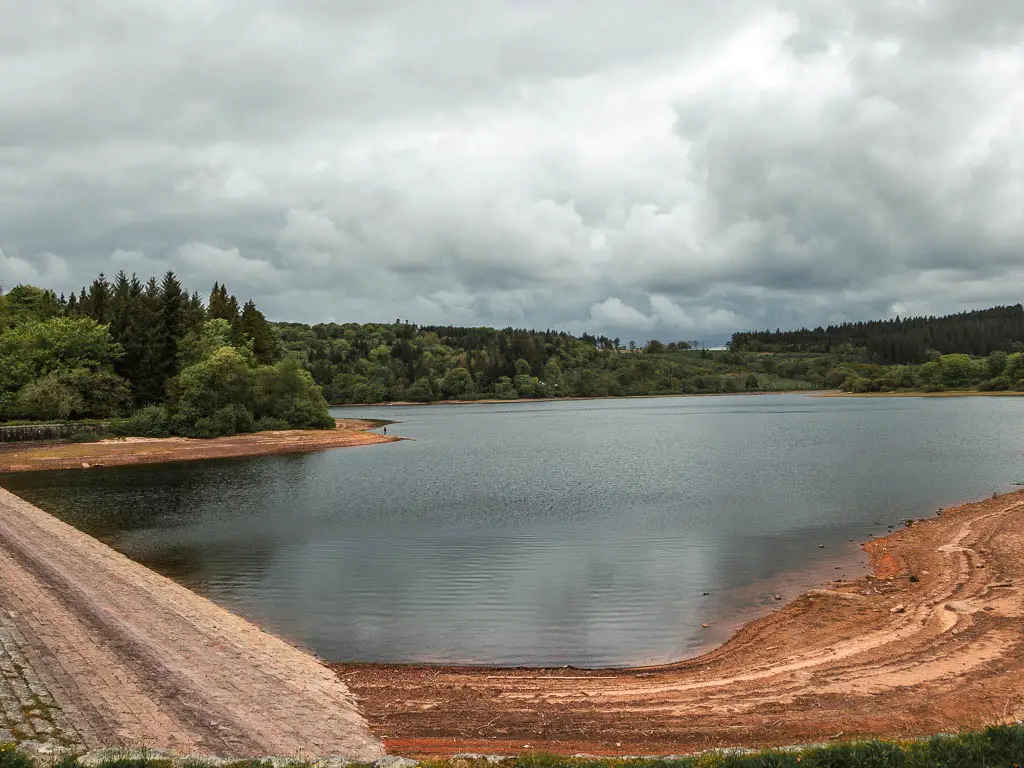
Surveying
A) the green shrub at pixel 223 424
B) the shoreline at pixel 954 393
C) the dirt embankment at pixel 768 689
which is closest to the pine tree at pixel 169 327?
the green shrub at pixel 223 424

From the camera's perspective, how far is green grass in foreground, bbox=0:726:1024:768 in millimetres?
7281

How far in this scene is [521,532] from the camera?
95.6 ft

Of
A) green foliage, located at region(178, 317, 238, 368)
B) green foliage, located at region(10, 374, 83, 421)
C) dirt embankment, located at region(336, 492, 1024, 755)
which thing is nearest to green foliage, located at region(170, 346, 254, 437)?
green foliage, located at region(178, 317, 238, 368)

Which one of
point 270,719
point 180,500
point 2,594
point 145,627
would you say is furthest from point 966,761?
point 180,500

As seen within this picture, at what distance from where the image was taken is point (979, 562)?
21047 millimetres

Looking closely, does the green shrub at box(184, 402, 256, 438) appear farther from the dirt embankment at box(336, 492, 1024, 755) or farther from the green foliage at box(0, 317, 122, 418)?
the dirt embankment at box(336, 492, 1024, 755)

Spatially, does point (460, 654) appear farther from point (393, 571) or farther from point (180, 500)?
point (180, 500)

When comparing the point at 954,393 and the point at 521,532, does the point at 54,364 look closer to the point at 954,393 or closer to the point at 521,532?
the point at 521,532

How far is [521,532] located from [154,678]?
1826cm

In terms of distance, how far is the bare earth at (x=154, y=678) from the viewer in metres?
9.84

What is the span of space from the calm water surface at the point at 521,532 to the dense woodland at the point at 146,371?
71.5 feet

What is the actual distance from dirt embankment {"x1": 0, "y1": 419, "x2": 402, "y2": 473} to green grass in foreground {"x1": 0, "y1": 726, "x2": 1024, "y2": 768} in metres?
57.7

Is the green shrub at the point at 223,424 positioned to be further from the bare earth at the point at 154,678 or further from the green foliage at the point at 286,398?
the bare earth at the point at 154,678

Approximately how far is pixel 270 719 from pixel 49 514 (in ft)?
96.2
